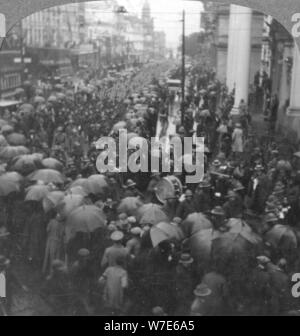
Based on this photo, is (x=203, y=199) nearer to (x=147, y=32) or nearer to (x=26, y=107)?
(x=147, y=32)

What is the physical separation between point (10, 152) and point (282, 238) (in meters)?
3.52

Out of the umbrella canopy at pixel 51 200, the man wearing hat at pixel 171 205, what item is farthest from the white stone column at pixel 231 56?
the umbrella canopy at pixel 51 200

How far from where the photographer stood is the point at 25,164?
23.5 feet

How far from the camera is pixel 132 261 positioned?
6000 millimetres

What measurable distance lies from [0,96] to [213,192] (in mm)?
2848

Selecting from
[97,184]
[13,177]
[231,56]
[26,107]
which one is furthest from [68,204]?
[231,56]

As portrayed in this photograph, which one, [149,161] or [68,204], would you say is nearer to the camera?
[68,204]

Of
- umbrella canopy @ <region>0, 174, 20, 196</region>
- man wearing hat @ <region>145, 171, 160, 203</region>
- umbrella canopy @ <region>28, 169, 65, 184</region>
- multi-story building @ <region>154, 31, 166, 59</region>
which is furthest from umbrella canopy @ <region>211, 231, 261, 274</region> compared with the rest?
multi-story building @ <region>154, 31, 166, 59</region>

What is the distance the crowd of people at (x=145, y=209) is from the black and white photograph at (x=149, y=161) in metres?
0.02

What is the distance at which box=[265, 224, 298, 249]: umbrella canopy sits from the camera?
621cm

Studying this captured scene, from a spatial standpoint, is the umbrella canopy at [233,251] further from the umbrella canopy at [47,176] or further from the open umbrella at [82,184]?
the umbrella canopy at [47,176]

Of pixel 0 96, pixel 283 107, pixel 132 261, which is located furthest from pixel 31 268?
pixel 283 107

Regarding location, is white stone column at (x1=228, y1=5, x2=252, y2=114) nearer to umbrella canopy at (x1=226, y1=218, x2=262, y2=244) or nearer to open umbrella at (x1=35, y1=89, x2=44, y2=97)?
umbrella canopy at (x1=226, y1=218, x2=262, y2=244)

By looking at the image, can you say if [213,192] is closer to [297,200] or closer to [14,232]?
[297,200]
